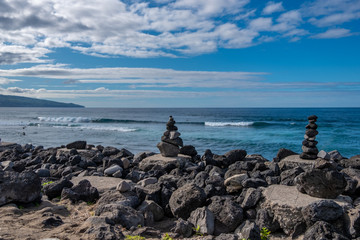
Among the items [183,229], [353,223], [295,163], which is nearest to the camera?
[353,223]

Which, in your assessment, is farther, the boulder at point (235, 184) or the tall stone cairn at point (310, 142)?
the tall stone cairn at point (310, 142)

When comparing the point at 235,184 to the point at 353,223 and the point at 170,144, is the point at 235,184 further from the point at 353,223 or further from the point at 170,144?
the point at 170,144

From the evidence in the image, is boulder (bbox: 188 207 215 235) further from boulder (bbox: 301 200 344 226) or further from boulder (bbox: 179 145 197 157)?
boulder (bbox: 179 145 197 157)

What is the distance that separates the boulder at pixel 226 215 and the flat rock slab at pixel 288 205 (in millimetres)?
642

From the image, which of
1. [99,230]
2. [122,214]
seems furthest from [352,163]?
[99,230]

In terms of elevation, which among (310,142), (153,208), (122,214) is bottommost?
(153,208)

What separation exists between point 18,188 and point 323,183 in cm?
683

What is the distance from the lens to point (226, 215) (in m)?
6.02

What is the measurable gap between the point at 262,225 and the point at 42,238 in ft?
13.5

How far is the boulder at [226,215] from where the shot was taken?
5922 millimetres

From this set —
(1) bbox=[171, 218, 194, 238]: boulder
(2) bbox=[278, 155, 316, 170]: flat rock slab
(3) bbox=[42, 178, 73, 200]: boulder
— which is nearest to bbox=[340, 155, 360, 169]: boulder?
(2) bbox=[278, 155, 316, 170]: flat rock slab

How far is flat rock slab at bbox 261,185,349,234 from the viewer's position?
5.78 meters

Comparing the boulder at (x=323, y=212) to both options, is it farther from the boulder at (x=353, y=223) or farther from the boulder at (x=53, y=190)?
the boulder at (x=53, y=190)

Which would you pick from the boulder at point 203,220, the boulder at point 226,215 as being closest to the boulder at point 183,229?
the boulder at point 203,220
